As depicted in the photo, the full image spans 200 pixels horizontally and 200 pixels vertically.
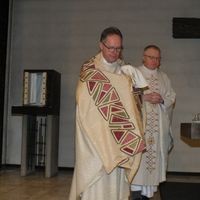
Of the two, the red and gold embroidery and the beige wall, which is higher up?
the beige wall

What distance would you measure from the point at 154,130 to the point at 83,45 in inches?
96.2

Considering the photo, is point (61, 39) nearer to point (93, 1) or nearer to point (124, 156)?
point (93, 1)

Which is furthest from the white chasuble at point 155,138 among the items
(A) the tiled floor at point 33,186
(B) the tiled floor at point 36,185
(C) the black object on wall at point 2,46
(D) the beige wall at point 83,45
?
(C) the black object on wall at point 2,46

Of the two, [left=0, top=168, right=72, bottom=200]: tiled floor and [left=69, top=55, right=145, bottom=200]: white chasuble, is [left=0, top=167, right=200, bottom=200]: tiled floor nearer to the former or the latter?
[left=0, top=168, right=72, bottom=200]: tiled floor

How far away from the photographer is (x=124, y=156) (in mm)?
2131

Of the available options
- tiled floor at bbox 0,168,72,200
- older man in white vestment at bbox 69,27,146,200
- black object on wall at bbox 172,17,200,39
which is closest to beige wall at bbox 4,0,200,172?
black object on wall at bbox 172,17,200,39

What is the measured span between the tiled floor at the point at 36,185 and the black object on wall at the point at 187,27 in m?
1.93

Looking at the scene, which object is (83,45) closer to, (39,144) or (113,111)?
(39,144)

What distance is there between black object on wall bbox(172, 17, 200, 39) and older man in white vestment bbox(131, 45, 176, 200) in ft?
6.04

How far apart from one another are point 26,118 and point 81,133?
311 cm

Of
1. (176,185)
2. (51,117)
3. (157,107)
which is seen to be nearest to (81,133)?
(157,107)

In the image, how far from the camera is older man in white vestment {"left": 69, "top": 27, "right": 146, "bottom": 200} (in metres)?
2.13

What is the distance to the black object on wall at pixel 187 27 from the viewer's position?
5.41 meters

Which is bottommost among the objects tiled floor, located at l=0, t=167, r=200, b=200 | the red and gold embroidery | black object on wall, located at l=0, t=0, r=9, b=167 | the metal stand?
tiled floor, located at l=0, t=167, r=200, b=200
